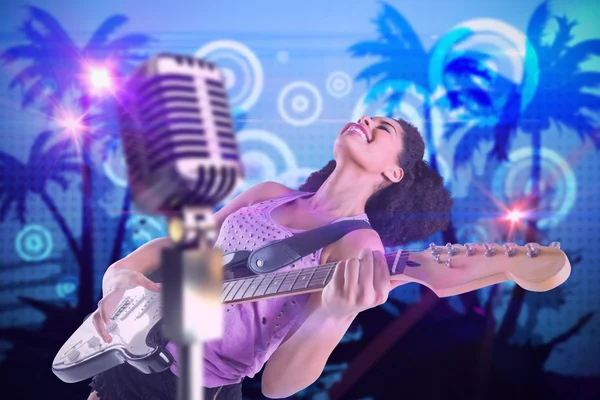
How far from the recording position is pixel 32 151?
327cm

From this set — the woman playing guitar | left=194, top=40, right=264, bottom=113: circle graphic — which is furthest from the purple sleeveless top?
left=194, top=40, right=264, bottom=113: circle graphic

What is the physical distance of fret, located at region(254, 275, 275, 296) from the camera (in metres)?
2.06

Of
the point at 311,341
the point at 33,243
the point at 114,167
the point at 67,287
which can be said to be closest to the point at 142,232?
the point at 114,167

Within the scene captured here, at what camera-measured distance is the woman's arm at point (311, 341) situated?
87.3 inches

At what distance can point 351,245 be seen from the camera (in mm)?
2402

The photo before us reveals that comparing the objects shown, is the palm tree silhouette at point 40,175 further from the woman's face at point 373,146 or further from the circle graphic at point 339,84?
the woman's face at point 373,146

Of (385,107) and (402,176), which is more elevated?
(385,107)

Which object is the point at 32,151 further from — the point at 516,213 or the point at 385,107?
the point at 516,213

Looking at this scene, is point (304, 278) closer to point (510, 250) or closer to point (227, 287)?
point (227, 287)

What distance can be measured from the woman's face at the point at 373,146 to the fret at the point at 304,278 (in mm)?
681

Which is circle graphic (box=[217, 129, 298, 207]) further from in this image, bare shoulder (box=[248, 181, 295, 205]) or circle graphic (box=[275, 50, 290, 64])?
circle graphic (box=[275, 50, 290, 64])

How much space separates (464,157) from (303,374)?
4.64ft

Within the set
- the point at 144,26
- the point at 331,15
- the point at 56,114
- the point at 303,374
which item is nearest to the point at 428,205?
the point at 303,374

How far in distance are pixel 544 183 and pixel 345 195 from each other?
3.71ft
